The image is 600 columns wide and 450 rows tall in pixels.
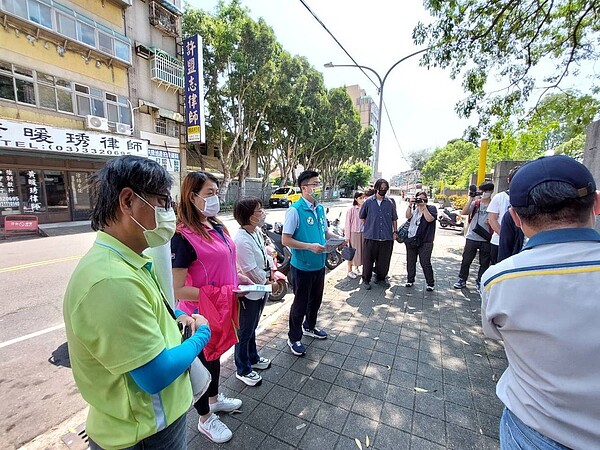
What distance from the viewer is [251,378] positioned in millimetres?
2574

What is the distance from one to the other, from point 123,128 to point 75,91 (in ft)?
7.21

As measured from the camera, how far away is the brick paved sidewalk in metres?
2.06

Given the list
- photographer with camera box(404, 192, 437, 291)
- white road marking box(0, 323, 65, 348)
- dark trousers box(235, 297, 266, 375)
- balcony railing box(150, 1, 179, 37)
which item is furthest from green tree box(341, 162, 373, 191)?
dark trousers box(235, 297, 266, 375)

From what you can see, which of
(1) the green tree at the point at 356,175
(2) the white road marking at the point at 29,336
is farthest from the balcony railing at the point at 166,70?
(1) the green tree at the point at 356,175

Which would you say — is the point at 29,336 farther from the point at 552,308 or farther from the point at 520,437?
the point at 552,308

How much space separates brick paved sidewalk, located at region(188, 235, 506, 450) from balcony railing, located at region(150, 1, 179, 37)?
59.8ft

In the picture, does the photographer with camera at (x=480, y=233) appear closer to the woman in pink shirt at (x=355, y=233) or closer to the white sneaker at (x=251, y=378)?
the woman in pink shirt at (x=355, y=233)

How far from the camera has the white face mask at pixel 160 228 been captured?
1.18 metres

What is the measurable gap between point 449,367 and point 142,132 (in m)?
17.0

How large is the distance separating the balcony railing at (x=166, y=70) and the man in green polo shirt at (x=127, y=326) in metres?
17.7

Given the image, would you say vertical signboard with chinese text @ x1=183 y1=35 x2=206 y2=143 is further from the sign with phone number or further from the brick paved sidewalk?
the brick paved sidewalk

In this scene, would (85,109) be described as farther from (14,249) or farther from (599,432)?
(599,432)

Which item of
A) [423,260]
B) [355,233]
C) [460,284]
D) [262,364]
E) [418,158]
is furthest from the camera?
[418,158]

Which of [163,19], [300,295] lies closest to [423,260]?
[300,295]
